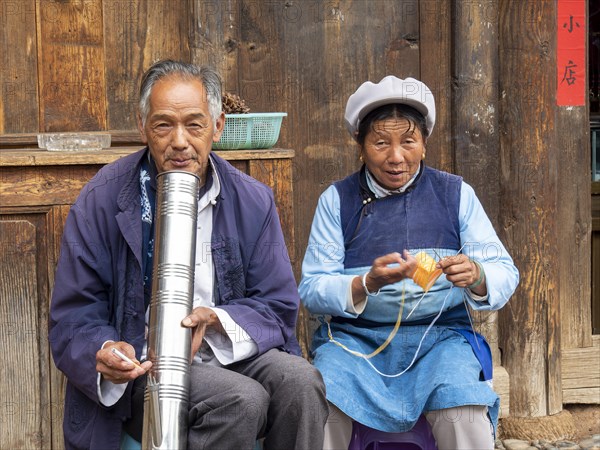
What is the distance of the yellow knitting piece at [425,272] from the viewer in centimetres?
353

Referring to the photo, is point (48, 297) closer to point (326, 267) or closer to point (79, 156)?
point (79, 156)

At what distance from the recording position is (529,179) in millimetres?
4867

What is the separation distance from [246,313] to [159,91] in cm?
77

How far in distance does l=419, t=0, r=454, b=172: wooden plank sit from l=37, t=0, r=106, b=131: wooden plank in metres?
1.46

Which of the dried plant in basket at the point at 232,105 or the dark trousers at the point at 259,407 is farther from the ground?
the dried plant in basket at the point at 232,105

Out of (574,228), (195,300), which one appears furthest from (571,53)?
(195,300)

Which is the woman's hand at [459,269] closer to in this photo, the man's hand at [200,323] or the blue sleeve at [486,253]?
the blue sleeve at [486,253]

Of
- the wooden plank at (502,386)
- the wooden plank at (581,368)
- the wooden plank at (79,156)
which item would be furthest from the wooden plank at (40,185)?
the wooden plank at (581,368)

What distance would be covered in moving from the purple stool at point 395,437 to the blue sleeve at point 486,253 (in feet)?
1.55

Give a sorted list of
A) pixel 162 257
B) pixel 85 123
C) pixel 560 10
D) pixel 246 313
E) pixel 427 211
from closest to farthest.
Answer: pixel 162 257 → pixel 246 313 → pixel 427 211 → pixel 85 123 → pixel 560 10

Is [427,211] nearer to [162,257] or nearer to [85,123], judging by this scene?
[162,257]

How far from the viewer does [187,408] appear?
3.15 meters

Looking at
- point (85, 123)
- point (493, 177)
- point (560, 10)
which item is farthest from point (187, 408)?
point (560, 10)

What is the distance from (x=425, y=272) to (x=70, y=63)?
1.97 meters
